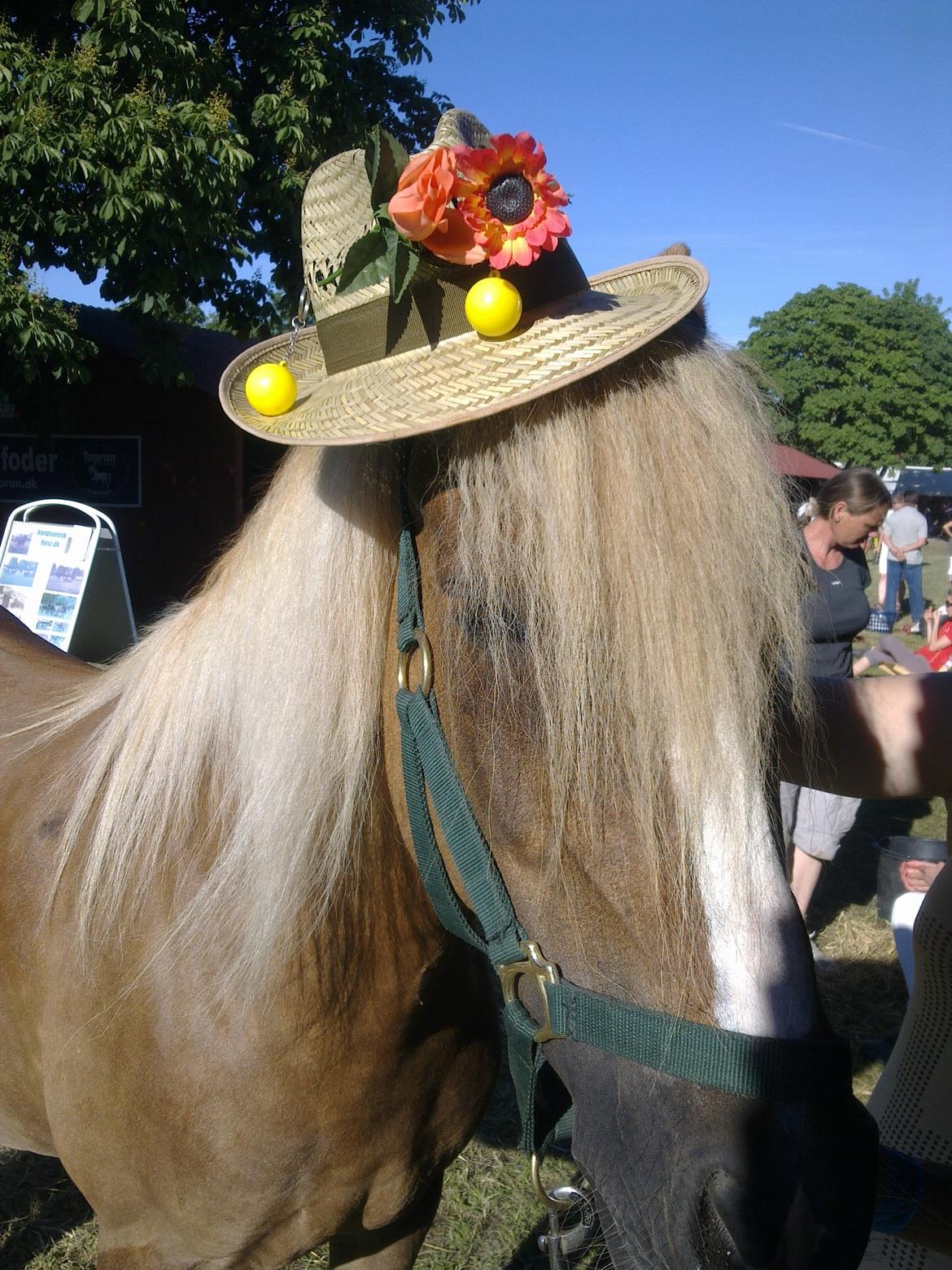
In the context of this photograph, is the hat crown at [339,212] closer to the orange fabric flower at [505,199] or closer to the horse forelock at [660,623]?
the orange fabric flower at [505,199]

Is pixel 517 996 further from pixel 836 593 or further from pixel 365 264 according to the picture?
pixel 836 593

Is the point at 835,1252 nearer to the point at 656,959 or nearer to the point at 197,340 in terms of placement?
the point at 656,959

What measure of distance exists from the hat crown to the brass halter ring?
1.47 feet

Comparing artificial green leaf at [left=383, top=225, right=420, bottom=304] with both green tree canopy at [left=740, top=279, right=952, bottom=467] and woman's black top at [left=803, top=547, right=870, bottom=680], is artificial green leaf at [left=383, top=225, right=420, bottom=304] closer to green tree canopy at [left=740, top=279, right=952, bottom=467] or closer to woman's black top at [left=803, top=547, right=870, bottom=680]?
woman's black top at [left=803, top=547, right=870, bottom=680]

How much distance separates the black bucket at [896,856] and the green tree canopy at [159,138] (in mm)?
6461

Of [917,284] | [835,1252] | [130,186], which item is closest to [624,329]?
[835,1252]

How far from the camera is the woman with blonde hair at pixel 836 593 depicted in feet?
14.1

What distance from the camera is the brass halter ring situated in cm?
111

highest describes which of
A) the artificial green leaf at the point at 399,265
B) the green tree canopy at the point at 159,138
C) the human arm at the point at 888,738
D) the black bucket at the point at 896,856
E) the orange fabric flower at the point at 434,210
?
the green tree canopy at the point at 159,138

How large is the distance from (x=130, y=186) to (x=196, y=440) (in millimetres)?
5470

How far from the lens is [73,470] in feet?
37.4

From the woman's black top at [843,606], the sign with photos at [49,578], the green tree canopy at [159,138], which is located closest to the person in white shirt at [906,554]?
the green tree canopy at [159,138]

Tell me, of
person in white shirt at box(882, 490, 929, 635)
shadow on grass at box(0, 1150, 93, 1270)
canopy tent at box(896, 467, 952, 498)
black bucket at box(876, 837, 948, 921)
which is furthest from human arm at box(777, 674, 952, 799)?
canopy tent at box(896, 467, 952, 498)

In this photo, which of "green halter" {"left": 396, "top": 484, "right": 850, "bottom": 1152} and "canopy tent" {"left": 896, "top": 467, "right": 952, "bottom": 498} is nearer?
"green halter" {"left": 396, "top": 484, "right": 850, "bottom": 1152}
